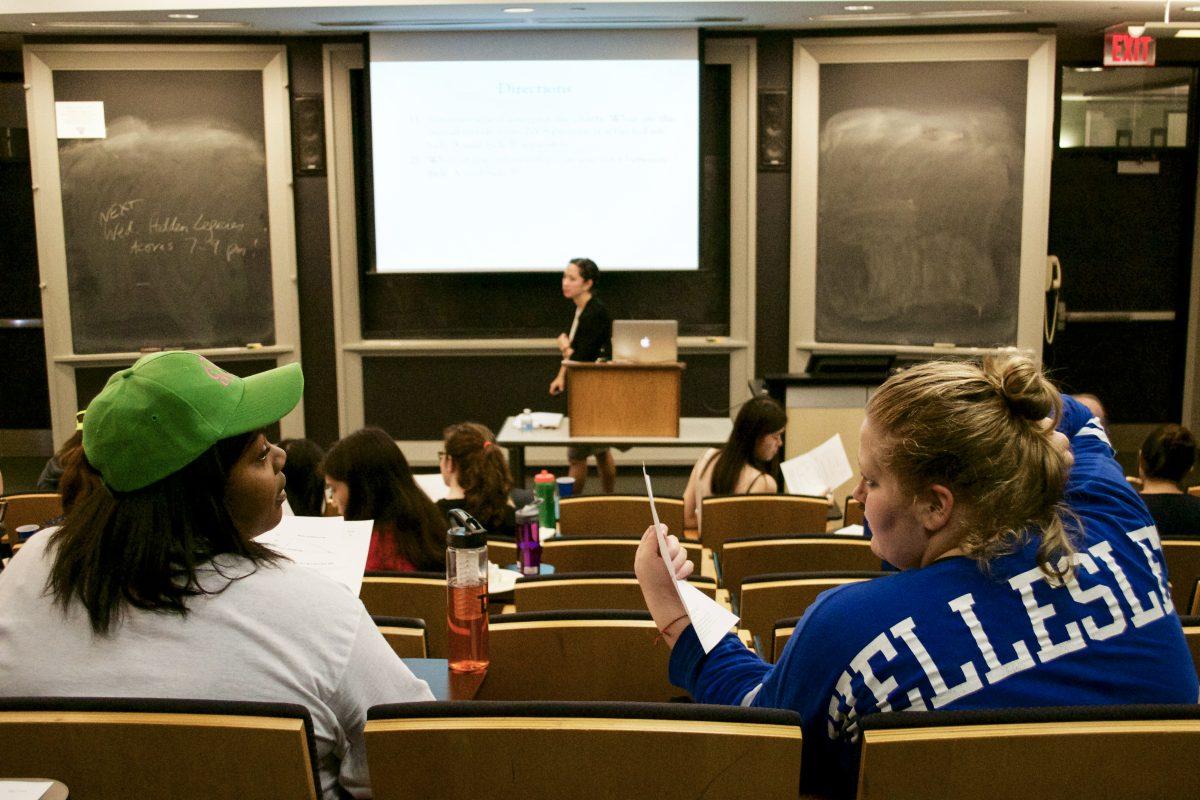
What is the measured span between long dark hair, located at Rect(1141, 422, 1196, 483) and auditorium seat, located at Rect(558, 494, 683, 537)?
1549 mm

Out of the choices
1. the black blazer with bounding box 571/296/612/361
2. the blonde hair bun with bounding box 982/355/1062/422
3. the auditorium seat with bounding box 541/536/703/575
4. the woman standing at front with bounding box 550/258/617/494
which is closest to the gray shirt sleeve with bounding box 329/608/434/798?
the blonde hair bun with bounding box 982/355/1062/422

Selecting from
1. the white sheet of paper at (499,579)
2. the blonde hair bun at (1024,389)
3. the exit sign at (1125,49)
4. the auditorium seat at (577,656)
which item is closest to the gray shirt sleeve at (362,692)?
the auditorium seat at (577,656)

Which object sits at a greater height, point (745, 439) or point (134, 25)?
point (134, 25)

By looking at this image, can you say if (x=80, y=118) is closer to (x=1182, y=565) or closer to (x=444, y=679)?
(x=444, y=679)

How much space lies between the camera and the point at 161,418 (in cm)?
139

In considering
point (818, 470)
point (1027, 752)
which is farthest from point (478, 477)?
point (1027, 752)

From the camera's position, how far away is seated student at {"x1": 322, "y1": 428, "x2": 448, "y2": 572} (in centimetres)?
289

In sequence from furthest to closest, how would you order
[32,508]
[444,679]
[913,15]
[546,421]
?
[913,15]
[546,421]
[32,508]
[444,679]

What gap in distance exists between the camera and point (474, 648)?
1.87 m

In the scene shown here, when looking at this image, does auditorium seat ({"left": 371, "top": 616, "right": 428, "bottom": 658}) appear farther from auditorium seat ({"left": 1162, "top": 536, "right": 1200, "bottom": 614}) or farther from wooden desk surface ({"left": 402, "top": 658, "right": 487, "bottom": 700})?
auditorium seat ({"left": 1162, "top": 536, "right": 1200, "bottom": 614})

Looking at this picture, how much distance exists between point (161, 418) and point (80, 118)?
262 inches

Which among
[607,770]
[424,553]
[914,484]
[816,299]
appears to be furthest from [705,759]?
[816,299]

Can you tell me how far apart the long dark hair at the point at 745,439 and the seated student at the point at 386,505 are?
1551mm

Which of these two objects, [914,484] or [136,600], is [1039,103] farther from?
[136,600]
